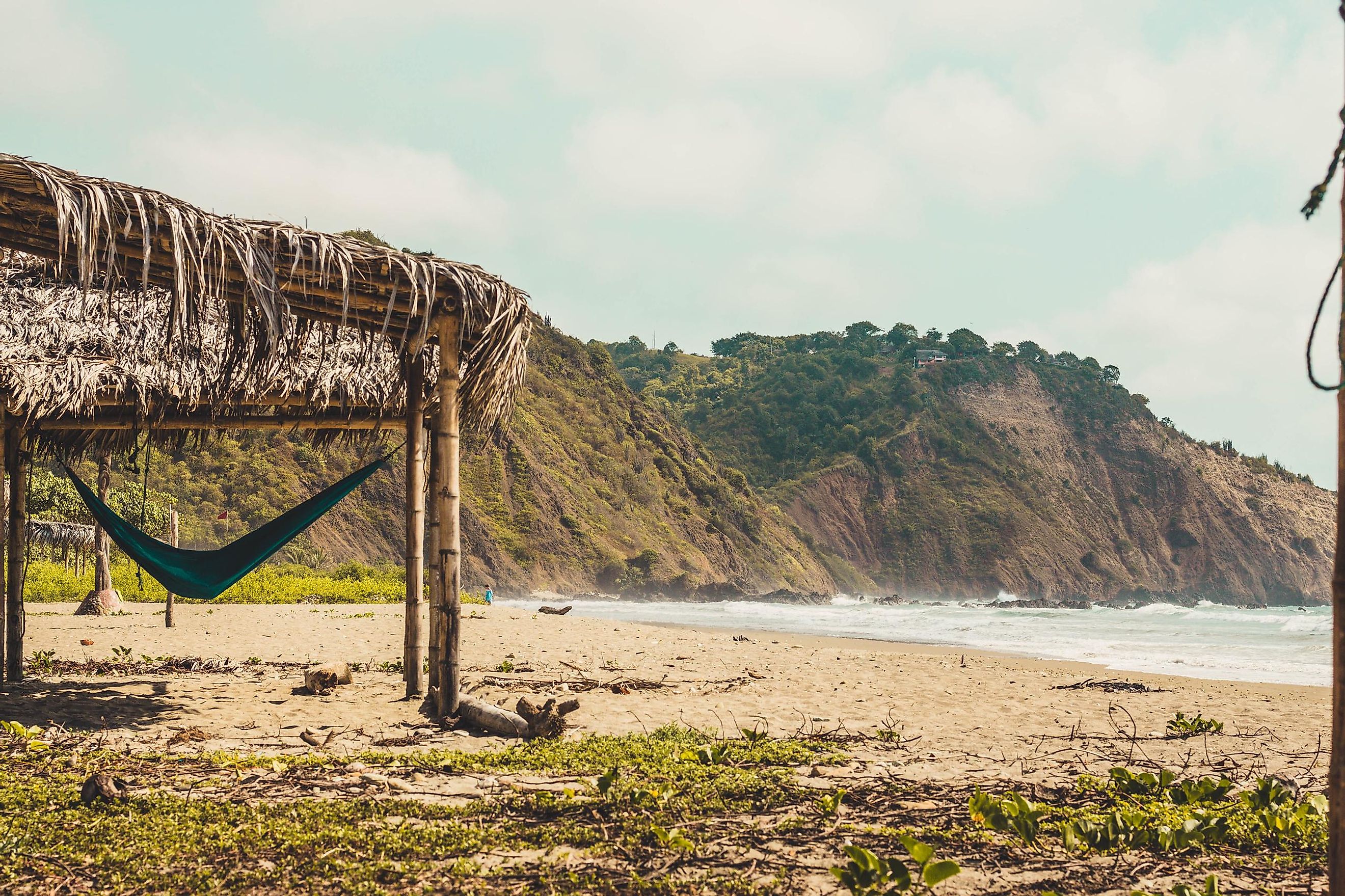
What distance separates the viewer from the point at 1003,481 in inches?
2167

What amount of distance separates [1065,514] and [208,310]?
56667 millimetres

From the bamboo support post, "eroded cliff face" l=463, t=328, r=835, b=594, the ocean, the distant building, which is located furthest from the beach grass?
the distant building

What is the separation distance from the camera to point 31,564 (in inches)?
661

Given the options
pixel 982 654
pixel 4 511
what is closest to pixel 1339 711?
pixel 4 511

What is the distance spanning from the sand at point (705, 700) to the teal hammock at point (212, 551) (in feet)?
2.07

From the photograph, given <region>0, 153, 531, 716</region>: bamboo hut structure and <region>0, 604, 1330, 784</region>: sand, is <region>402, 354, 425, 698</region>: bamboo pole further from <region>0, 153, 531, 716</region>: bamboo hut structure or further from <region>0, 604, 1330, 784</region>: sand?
<region>0, 604, 1330, 784</region>: sand

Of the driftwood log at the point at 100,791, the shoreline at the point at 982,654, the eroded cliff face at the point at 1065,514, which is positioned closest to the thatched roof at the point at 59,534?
the shoreline at the point at 982,654

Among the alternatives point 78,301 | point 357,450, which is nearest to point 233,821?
point 78,301

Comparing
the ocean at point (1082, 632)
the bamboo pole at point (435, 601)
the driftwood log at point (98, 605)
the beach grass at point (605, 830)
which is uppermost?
the bamboo pole at point (435, 601)

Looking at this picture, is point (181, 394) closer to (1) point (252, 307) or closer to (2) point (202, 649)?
(1) point (252, 307)

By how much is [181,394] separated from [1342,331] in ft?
19.2

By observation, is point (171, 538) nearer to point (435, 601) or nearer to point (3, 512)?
point (3, 512)

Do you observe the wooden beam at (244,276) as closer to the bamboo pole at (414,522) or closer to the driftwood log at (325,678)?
the bamboo pole at (414,522)

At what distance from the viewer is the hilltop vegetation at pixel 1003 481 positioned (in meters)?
52.5
